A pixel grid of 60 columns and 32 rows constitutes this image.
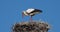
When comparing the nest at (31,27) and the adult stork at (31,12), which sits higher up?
the adult stork at (31,12)

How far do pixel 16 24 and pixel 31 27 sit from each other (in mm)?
629

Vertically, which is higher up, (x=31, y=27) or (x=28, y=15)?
(x=28, y=15)

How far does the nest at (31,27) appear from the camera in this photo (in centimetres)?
936

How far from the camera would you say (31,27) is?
9.34 metres

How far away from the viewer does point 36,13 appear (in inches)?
420

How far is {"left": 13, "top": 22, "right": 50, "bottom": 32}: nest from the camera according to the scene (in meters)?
9.36

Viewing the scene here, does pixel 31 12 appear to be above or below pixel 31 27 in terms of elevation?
above

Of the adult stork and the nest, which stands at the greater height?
the adult stork

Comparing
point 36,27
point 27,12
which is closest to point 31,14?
point 27,12

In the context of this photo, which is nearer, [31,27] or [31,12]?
[31,27]

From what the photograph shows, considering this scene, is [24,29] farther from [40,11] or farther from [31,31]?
[40,11]

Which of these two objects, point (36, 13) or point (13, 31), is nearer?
point (13, 31)

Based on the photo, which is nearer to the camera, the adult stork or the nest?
the nest

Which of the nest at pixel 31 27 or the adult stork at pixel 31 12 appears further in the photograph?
the adult stork at pixel 31 12
